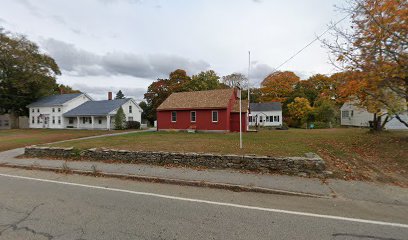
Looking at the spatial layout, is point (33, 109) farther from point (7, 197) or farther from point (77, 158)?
point (7, 197)

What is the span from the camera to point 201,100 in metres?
27.1

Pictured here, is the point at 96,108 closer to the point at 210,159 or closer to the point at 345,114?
the point at 210,159

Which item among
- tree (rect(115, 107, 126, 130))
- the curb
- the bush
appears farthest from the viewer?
the bush

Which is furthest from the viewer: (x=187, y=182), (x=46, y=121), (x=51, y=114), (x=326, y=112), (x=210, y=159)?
(x=46, y=121)

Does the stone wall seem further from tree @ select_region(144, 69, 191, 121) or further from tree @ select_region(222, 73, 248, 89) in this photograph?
tree @ select_region(222, 73, 248, 89)

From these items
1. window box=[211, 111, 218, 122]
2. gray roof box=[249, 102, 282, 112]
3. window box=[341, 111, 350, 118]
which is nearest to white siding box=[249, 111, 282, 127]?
gray roof box=[249, 102, 282, 112]

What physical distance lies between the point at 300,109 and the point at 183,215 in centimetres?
4142

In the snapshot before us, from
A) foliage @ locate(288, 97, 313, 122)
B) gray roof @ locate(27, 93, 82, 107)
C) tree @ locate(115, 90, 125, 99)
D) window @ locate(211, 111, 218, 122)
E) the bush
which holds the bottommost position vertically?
the bush

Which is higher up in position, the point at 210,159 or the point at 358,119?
the point at 358,119

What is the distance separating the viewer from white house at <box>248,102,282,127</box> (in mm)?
43594

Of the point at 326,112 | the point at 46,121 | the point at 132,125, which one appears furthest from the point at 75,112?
the point at 326,112

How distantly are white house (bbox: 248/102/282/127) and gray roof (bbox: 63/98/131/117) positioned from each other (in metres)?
25.6

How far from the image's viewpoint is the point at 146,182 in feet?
23.5

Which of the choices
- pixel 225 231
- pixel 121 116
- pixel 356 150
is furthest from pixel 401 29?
pixel 121 116
